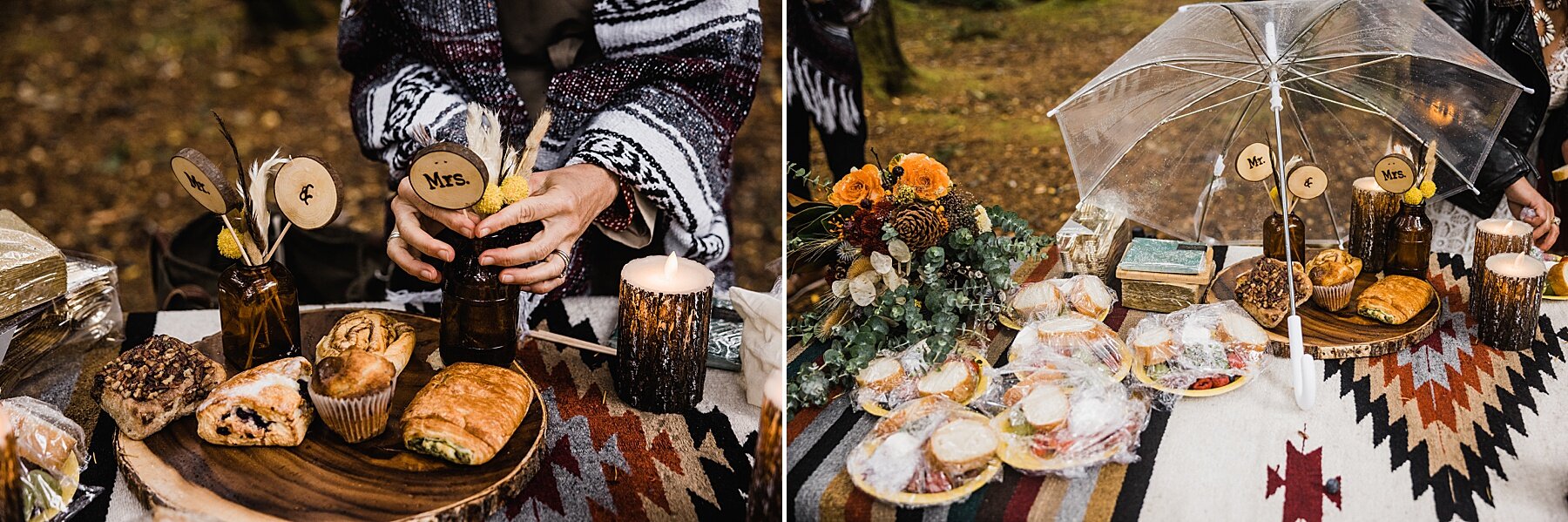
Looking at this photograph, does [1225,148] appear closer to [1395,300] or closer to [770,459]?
[1395,300]

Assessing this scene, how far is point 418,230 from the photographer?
55.9 inches

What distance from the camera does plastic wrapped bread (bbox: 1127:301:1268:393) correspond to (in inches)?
56.1

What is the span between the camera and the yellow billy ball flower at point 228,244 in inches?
51.2

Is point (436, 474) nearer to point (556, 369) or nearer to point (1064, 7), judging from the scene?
point (556, 369)

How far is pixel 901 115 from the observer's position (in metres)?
5.57

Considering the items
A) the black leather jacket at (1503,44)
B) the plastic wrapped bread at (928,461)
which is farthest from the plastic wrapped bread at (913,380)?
the black leather jacket at (1503,44)

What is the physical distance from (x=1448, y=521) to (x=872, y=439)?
663 millimetres

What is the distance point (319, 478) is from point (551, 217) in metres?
0.51

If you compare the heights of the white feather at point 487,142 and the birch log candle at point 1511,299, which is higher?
the white feather at point 487,142

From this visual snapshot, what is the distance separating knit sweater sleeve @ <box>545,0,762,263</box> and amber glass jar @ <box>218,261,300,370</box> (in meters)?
0.50

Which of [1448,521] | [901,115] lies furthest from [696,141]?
[901,115]

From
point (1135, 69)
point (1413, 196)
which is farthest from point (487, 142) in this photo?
point (1413, 196)

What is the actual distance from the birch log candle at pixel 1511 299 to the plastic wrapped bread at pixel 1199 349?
362 mm

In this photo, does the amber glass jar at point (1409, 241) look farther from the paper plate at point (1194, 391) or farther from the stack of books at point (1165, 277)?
the paper plate at point (1194, 391)
